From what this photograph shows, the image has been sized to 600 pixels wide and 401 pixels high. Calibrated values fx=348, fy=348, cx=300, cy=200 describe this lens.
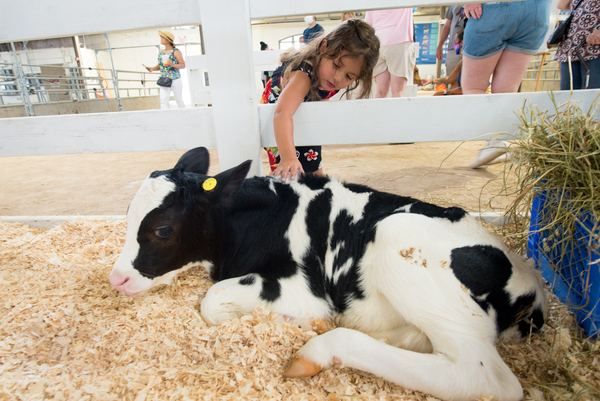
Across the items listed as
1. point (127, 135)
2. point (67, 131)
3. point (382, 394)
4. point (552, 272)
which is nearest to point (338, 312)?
point (382, 394)

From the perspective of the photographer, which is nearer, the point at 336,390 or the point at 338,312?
the point at 336,390

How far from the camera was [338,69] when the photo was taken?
8.38 feet

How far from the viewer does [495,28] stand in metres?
3.08

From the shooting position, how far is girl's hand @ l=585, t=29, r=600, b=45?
297 centimetres

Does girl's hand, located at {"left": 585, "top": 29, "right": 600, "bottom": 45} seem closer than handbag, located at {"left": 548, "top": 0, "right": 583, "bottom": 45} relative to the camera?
Yes

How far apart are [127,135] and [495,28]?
323 cm

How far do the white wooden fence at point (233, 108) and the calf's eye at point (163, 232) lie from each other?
2.95 ft

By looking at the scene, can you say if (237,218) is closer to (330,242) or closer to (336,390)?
(330,242)

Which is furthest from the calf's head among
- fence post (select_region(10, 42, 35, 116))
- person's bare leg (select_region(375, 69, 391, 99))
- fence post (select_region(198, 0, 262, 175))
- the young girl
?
fence post (select_region(10, 42, 35, 116))

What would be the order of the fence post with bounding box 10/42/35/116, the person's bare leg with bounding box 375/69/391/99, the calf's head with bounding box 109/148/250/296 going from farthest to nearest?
the fence post with bounding box 10/42/35/116
the person's bare leg with bounding box 375/69/391/99
the calf's head with bounding box 109/148/250/296

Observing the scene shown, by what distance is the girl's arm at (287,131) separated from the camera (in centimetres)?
222

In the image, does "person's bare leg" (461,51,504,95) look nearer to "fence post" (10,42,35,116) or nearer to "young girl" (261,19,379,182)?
"young girl" (261,19,379,182)

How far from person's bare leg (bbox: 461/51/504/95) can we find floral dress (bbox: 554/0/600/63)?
1.92 feet

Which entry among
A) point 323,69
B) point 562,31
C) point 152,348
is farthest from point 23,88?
point 562,31
